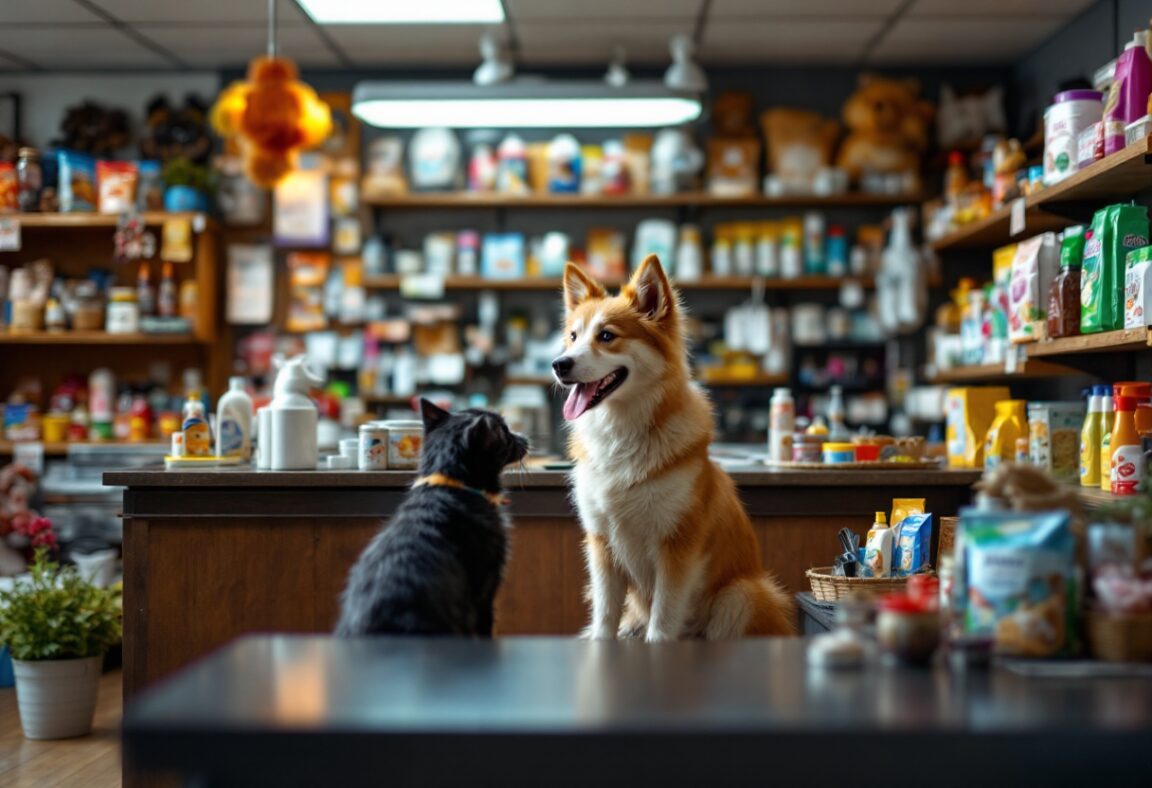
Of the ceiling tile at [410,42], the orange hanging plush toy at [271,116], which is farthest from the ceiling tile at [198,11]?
the orange hanging plush toy at [271,116]

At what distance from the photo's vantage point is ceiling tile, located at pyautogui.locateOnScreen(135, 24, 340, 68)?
530cm

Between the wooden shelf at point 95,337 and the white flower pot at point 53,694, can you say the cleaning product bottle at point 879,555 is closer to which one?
the white flower pot at point 53,694

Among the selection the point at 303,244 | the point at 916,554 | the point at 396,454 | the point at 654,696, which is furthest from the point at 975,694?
the point at 303,244

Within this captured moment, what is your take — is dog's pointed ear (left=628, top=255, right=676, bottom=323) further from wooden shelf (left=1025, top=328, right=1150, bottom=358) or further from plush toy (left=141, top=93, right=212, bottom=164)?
plush toy (left=141, top=93, right=212, bottom=164)

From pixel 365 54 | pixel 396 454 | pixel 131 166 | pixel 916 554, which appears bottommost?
pixel 916 554

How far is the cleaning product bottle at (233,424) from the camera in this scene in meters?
3.17

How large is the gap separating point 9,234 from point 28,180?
14.5 inches

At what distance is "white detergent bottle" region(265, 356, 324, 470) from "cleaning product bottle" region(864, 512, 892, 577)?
1522mm

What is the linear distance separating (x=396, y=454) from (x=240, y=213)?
3399mm

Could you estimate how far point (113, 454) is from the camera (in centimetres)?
542

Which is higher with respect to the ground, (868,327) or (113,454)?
(868,327)

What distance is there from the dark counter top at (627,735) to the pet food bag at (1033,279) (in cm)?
246

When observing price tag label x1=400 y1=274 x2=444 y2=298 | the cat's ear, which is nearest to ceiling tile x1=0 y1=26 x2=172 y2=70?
price tag label x1=400 y1=274 x2=444 y2=298

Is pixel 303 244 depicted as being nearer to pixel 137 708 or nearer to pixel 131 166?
pixel 131 166
